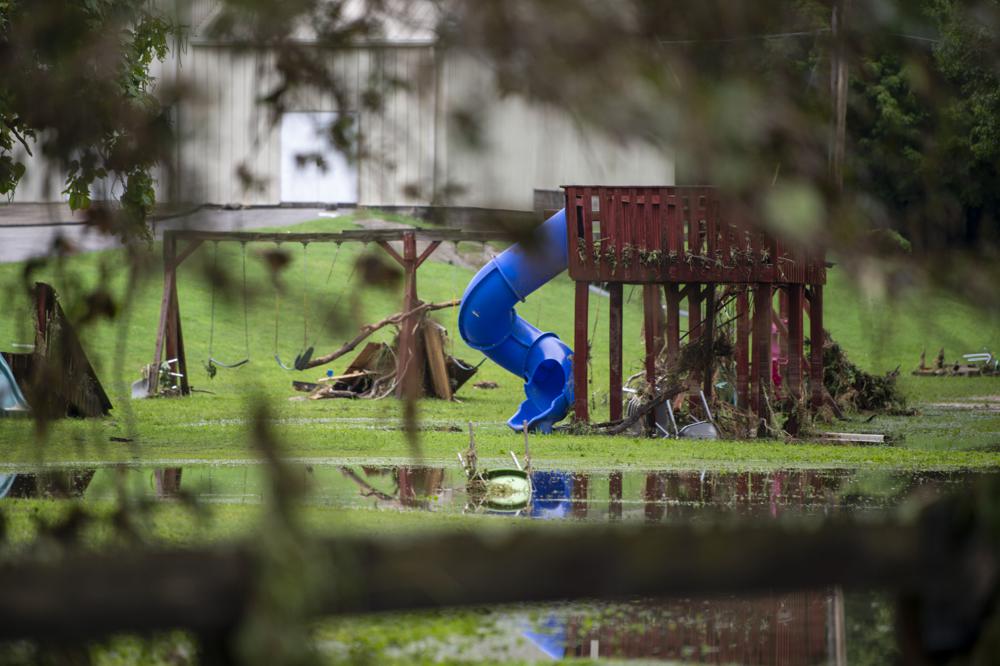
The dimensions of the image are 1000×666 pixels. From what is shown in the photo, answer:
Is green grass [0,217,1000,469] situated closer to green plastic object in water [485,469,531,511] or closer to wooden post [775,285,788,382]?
wooden post [775,285,788,382]

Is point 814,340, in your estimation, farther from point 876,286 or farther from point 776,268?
point 876,286

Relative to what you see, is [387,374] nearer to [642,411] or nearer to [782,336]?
[782,336]

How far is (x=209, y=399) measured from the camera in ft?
89.6

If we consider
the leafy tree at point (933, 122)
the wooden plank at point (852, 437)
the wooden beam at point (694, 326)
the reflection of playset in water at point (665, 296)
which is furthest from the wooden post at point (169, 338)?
the leafy tree at point (933, 122)

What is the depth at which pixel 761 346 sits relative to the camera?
2273cm

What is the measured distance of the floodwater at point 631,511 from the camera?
7820mm

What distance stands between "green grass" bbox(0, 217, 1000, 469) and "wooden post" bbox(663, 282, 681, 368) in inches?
73.5

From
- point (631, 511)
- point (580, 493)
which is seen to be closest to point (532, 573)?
point (631, 511)

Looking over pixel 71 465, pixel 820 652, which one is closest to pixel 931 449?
pixel 71 465

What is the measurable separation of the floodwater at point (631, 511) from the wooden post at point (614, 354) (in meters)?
5.21

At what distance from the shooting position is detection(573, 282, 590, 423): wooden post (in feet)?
73.4

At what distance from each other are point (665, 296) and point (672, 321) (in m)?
0.44

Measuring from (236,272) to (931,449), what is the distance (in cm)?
1758

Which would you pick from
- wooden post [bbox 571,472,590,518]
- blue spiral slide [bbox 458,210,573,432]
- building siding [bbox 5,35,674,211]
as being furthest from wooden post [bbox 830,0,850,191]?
blue spiral slide [bbox 458,210,573,432]
